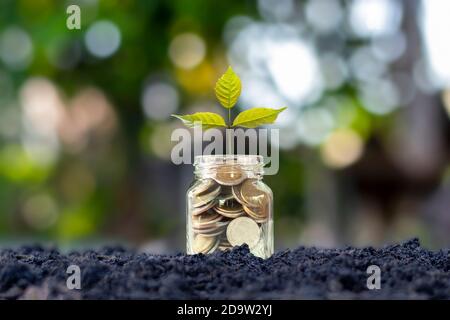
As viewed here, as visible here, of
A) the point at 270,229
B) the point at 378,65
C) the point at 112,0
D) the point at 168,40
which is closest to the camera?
the point at 270,229

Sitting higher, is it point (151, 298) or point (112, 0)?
point (112, 0)

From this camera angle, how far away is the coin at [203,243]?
4.74 ft

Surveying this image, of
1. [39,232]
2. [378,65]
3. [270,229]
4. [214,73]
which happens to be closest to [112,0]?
[214,73]

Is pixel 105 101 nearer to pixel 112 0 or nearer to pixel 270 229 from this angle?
pixel 112 0

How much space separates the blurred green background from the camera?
471 centimetres

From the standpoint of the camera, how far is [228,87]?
1.49m

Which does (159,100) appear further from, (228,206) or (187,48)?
(228,206)

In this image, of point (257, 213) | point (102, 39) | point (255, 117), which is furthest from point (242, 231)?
point (102, 39)

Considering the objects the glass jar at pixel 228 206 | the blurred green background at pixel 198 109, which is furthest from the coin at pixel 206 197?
the blurred green background at pixel 198 109

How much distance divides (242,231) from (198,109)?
354 cm

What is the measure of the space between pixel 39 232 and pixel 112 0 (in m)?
2.20

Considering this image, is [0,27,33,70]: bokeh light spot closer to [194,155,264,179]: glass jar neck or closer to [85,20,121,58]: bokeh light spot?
[85,20,121,58]: bokeh light spot

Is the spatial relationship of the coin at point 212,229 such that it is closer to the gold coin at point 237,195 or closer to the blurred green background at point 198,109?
the gold coin at point 237,195

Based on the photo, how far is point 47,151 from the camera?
534cm
